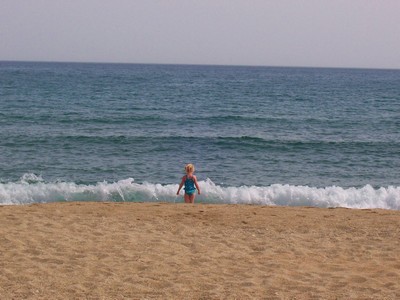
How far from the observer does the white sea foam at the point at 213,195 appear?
1591cm

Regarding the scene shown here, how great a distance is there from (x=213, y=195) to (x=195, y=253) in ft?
24.0

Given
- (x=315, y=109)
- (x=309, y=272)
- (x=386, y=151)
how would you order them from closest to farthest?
1. (x=309, y=272)
2. (x=386, y=151)
3. (x=315, y=109)

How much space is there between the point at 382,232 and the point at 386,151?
14606 mm

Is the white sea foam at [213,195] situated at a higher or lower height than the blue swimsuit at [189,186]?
lower

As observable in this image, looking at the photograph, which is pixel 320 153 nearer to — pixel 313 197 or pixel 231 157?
pixel 231 157

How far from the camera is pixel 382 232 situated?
417 inches

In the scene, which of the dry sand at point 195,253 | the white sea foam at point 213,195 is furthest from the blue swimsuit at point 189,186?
the white sea foam at point 213,195

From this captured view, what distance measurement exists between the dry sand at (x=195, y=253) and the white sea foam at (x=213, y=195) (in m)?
3.34

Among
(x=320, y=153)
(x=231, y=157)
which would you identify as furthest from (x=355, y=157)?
(x=231, y=157)

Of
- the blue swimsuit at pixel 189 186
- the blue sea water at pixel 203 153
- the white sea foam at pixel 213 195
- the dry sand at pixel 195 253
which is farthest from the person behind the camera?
the blue sea water at pixel 203 153

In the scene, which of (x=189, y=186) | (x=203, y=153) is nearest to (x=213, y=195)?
(x=189, y=186)

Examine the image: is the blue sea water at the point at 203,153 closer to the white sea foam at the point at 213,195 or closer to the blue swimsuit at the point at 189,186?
the white sea foam at the point at 213,195

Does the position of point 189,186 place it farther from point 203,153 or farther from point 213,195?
point 203,153

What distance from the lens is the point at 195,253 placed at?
8969 mm
